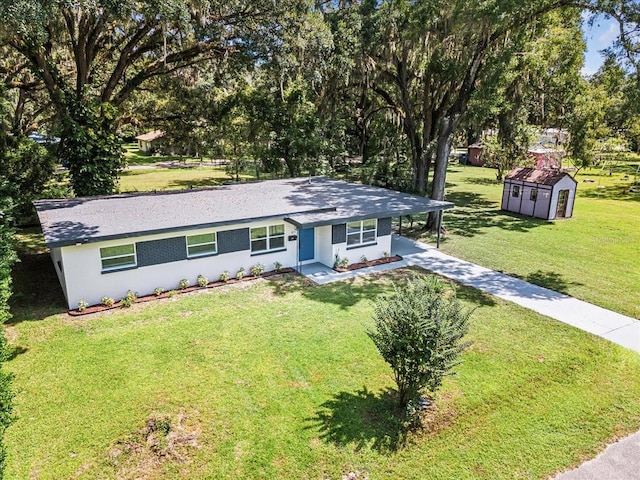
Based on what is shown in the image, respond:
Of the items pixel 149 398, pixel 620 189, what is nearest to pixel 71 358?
pixel 149 398

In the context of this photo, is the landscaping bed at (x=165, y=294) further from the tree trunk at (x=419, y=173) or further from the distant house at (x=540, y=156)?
the distant house at (x=540, y=156)

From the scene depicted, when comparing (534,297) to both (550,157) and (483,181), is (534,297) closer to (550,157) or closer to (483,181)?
(550,157)

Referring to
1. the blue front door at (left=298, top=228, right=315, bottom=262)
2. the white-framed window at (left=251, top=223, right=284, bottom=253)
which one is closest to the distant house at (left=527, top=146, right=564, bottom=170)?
the blue front door at (left=298, top=228, right=315, bottom=262)

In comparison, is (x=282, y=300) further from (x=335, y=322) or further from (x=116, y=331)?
(x=116, y=331)

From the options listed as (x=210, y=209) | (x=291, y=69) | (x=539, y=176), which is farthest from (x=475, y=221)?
(x=210, y=209)

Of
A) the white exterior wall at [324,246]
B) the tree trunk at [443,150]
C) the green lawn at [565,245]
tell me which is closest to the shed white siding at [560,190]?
the green lawn at [565,245]

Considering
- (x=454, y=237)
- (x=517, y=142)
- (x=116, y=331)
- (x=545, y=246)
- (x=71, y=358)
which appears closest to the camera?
(x=71, y=358)
